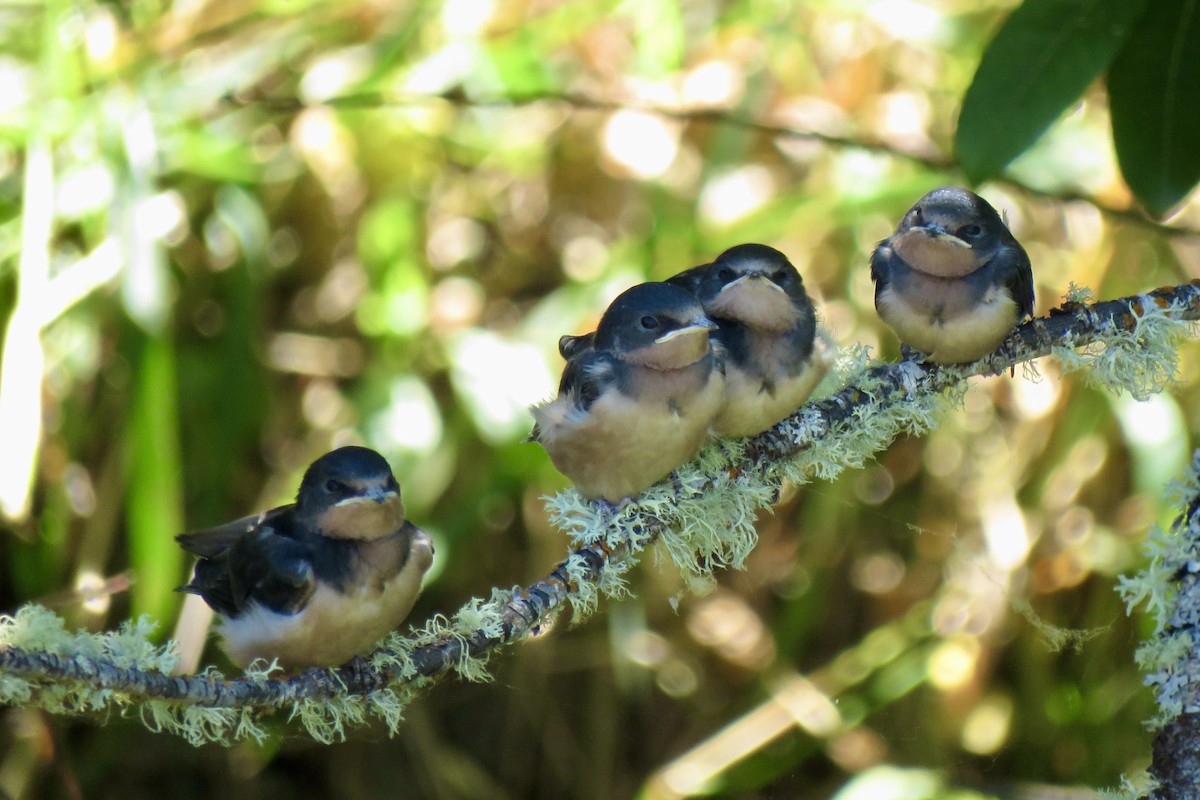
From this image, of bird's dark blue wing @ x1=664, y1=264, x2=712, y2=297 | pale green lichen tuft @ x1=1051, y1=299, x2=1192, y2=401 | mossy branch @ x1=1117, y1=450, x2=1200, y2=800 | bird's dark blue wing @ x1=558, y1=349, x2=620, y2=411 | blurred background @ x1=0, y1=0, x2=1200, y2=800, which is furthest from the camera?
blurred background @ x1=0, y1=0, x2=1200, y2=800

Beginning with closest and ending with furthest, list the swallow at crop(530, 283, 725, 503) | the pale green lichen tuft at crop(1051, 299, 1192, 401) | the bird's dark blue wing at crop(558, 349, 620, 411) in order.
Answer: the pale green lichen tuft at crop(1051, 299, 1192, 401) < the swallow at crop(530, 283, 725, 503) < the bird's dark blue wing at crop(558, 349, 620, 411)

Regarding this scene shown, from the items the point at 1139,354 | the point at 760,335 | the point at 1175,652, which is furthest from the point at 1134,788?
the point at 760,335

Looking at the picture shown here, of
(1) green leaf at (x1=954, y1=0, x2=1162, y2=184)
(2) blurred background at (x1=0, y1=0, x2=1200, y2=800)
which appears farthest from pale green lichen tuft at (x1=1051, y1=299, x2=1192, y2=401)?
(2) blurred background at (x1=0, y1=0, x2=1200, y2=800)

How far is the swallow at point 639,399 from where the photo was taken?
5.05 feet

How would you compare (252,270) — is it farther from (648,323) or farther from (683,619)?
(648,323)

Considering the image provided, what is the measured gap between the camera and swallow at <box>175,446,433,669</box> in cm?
146

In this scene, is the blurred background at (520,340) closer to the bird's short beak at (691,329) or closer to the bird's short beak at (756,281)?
the bird's short beak at (756,281)

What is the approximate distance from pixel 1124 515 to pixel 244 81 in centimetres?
224

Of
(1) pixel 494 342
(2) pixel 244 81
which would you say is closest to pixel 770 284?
(1) pixel 494 342

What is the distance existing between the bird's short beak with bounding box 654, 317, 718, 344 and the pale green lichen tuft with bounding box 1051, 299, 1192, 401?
1.47ft

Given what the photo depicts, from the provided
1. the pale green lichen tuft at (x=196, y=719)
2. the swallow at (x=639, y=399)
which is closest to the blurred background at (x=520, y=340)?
the swallow at (x=639, y=399)

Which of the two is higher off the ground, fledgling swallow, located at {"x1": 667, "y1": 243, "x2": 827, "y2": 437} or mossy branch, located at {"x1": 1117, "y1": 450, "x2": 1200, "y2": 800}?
fledgling swallow, located at {"x1": 667, "y1": 243, "x2": 827, "y2": 437}

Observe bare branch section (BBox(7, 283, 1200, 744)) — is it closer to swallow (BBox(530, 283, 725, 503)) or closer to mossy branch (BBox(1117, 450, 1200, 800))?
swallow (BBox(530, 283, 725, 503))

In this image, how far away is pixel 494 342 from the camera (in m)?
2.76
